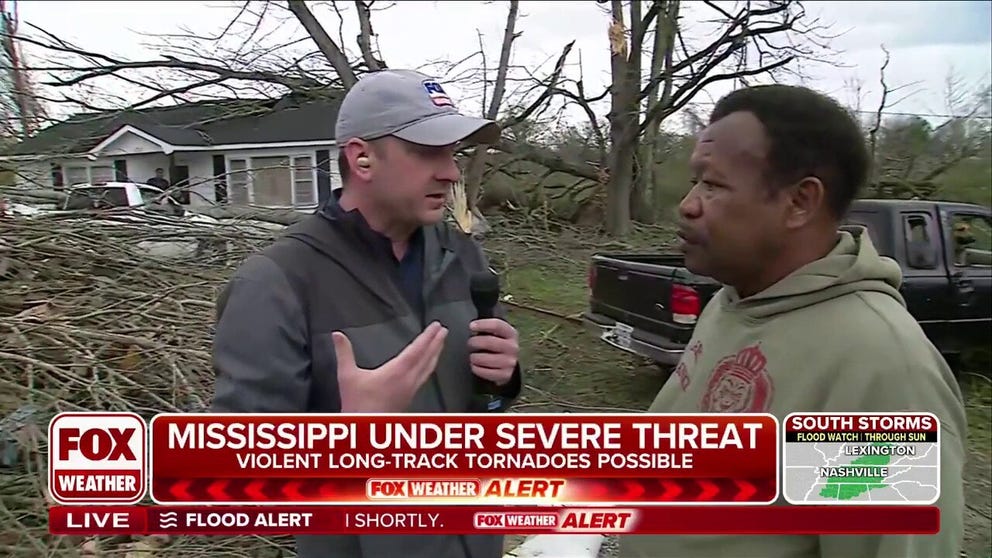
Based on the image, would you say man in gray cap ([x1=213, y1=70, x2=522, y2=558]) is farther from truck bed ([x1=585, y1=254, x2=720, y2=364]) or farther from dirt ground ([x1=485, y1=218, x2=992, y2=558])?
truck bed ([x1=585, y1=254, x2=720, y2=364])

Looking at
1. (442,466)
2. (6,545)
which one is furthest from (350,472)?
(6,545)

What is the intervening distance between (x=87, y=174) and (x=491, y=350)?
2.43 metres

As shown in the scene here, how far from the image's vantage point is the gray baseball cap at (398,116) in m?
1.23

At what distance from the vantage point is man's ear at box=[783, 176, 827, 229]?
96 cm

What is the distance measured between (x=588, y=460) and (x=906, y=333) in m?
0.67

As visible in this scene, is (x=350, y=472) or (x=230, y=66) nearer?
(x=350, y=472)

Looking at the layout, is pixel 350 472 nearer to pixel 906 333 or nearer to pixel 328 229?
pixel 328 229

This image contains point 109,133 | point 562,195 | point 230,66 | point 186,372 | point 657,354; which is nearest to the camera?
point 186,372

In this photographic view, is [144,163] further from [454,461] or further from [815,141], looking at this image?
[815,141]

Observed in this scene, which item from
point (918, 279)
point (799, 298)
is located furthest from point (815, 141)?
point (918, 279)

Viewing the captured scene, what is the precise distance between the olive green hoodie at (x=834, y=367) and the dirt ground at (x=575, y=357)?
5.41ft

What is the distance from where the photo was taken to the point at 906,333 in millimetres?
824

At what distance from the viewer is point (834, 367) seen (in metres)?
0.85

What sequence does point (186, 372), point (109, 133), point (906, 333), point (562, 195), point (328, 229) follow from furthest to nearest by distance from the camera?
point (562, 195), point (109, 133), point (186, 372), point (328, 229), point (906, 333)
